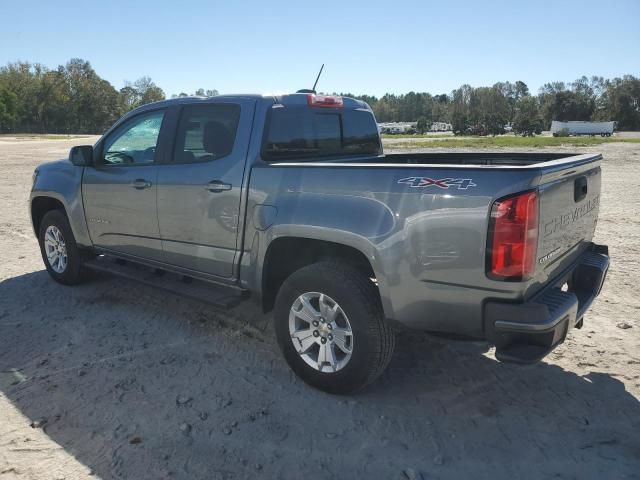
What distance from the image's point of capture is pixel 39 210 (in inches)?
233

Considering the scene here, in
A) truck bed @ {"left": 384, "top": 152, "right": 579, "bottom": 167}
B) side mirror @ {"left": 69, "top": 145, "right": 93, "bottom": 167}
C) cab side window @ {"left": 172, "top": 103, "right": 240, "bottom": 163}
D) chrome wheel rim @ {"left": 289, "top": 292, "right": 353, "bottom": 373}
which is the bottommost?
chrome wheel rim @ {"left": 289, "top": 292, "right": 353, "bottom": 373}

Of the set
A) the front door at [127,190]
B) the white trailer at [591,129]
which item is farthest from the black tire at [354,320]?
the white trailer at [591,129]

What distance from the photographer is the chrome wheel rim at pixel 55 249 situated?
562 centimetres

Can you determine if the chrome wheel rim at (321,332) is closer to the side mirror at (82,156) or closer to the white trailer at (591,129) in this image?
the side mirror at (82,156)

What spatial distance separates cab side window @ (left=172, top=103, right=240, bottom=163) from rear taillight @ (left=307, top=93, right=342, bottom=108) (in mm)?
604

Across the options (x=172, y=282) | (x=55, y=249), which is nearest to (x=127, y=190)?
(x=172, y=282)

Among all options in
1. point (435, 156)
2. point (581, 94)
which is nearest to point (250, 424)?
point (435, 156)

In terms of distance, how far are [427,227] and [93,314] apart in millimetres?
3438

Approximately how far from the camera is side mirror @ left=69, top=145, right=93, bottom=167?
4953mm

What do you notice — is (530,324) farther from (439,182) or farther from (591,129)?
(591,129)

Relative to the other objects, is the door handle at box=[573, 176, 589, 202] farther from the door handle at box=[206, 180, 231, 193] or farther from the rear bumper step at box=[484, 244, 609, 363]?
the door handle at box=[206, 180, 231, 193]

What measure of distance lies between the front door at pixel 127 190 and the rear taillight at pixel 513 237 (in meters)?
2.84

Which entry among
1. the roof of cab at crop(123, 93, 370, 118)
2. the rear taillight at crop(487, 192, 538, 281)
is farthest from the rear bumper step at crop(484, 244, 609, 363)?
the roof of cab at crop(123, 93, 370, 118)

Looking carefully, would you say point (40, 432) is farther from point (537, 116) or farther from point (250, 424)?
point (537, 116)
